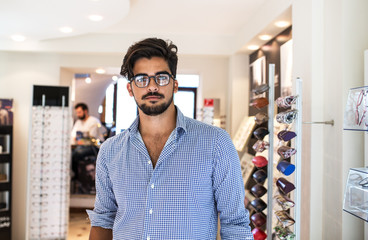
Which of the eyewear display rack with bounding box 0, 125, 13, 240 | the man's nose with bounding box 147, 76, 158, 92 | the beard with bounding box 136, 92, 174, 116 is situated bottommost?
the eyewear display rack with bounding box 0, 125, 13, 240

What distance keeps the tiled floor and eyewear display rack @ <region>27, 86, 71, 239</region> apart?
64 cm

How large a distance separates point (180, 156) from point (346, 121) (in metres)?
1.13

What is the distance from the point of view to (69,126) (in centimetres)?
479

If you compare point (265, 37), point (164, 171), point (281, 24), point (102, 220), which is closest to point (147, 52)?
point (164, 171)

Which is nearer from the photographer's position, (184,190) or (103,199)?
(184,190)

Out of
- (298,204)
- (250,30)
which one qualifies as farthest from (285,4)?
(298,204)

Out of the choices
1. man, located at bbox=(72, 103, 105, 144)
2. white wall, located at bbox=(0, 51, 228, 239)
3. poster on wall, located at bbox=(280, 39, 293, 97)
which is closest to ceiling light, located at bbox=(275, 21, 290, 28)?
poster on wall, located at bbox=(280, 39, 293, 97)

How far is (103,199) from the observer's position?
5.41 feet

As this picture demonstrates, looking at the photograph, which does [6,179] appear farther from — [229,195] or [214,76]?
[229,195]

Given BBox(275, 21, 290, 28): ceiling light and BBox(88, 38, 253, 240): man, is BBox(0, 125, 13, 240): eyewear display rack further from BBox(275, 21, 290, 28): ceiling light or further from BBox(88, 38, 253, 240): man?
BBox(88, 38, 253, 240): man

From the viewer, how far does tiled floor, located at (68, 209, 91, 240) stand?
5.36m

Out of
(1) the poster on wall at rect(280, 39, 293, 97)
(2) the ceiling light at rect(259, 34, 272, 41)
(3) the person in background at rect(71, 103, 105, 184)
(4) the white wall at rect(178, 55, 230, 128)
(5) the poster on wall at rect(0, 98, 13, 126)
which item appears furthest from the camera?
(3) the person in background at rect(71, 103, 105, 184)

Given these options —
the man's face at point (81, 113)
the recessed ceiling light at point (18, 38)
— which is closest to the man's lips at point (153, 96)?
the recessed ceiling light at point (18, 38)

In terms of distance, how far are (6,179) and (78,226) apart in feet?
4.68
